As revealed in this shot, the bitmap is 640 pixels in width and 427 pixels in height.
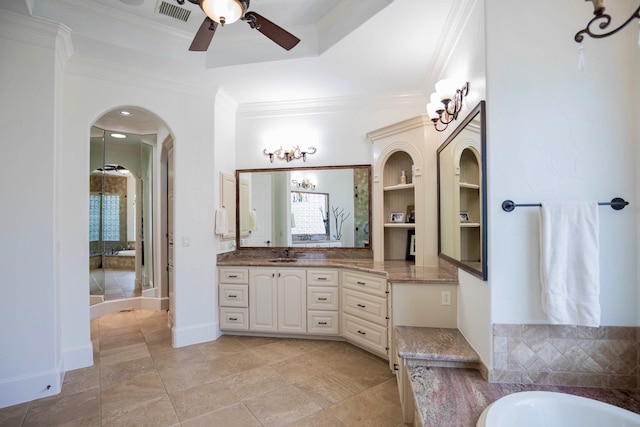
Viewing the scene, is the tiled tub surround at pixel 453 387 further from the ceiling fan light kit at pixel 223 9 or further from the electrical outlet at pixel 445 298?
the ceiling fan light kit at pixel 223 9

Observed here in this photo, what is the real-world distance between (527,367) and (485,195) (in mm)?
973

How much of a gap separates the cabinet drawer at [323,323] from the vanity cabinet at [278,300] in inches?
2.7

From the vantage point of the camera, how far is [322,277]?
3.33 m

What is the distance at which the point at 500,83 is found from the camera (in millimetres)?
1710

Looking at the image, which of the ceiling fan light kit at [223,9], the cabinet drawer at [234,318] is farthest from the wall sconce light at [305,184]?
the ceiling fan light kit at [223,9]

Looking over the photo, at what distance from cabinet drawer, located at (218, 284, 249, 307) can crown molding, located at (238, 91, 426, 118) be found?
7.15 ft

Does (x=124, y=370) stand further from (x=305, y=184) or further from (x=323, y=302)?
(x=305, y=184)

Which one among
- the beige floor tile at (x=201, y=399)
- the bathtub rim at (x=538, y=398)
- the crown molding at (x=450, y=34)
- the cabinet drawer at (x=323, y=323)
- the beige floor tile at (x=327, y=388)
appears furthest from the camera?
the cabinet drawer at (x=323, y=323)

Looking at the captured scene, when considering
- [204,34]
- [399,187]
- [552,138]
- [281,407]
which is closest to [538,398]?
[552,138]

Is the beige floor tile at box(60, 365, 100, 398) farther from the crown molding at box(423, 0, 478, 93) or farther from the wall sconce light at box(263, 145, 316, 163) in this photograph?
the crown molding at box(423, 0, 478, 93)

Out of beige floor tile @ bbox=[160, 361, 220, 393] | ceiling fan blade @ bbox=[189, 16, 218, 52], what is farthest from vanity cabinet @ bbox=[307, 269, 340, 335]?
ceiling fan blade @ bbox=[189, 16, 218, 52]

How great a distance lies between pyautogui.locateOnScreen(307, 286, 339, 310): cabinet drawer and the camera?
3303mm

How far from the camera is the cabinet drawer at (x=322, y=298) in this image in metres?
3.30

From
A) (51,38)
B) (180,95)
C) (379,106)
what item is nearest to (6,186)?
(51,38)
